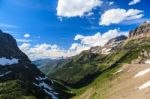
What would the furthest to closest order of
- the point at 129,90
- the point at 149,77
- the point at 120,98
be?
the point at 149,77 < the point at 129,90 < the point at 120,98

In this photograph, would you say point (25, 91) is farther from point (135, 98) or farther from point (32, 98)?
point (135, 98)

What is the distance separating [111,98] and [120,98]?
7.85 m

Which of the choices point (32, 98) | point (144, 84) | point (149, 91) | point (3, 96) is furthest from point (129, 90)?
point (3, 96)

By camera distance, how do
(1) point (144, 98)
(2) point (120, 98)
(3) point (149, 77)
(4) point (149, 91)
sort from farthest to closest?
(3) point (149, 77) → (2) point (120, 98) → (4) point (149, 91) → (1) point (144, 98)

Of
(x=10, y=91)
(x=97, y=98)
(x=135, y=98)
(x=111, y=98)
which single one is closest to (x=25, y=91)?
(x=10, y=91)

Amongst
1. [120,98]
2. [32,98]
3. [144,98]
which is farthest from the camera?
[32,98]

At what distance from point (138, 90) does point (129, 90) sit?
6199 mm

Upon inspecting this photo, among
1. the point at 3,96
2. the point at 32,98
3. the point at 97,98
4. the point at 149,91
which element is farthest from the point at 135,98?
the point at 3,96

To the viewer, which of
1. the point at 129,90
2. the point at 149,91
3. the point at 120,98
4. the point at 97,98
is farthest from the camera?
the point at 97,98

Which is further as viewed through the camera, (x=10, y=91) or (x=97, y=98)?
(x=10, y=91)

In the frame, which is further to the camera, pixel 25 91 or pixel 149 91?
pixel 25 91

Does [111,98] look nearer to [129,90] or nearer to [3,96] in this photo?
[129,90]

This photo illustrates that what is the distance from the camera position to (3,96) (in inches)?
7303

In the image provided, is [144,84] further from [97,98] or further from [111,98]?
[97,98]
